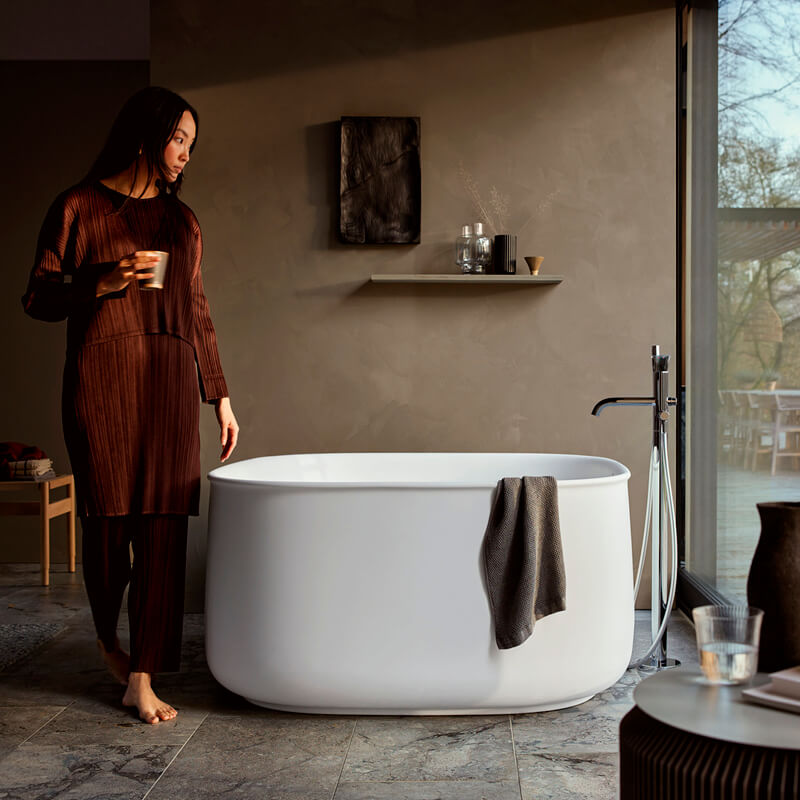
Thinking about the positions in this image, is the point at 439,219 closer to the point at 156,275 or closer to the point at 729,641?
the point at 156,275

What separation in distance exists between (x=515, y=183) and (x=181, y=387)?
1683 millimetres

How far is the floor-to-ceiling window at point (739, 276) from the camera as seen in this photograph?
2.47 m

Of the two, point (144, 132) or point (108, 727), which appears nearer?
point (108, 727)

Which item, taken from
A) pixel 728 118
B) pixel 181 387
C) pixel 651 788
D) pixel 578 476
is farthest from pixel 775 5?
pixel 651 788

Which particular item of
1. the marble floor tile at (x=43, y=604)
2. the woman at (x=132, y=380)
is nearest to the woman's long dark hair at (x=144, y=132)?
the woman at (x=132, y=380)

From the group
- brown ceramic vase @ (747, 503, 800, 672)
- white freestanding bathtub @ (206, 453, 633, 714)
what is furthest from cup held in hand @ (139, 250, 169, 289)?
brown ceramic vase @ (747, 503, 800, 672)

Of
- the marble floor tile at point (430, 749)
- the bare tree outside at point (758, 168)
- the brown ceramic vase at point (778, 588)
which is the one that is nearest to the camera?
the brown ceramic vase at point (778, 588)

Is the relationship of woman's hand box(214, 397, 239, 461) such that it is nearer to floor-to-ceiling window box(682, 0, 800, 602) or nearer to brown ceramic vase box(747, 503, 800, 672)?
floor-to-ceiling window box(682, 0, 800, 602)

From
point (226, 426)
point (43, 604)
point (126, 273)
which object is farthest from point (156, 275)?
point (43, 604)

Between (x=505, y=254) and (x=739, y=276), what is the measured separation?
3.13ft

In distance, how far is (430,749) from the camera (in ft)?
7.27

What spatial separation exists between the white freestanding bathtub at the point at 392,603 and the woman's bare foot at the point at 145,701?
205 mm

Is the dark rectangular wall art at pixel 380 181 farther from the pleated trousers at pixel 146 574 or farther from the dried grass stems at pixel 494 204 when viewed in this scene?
the pleated trousers at pixel 146 574

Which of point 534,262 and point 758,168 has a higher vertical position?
point 758,168
